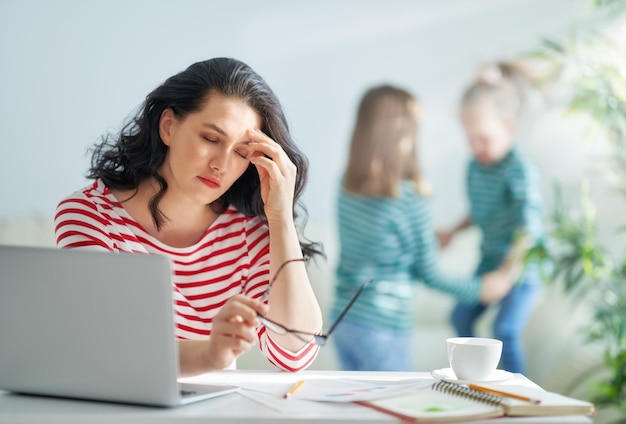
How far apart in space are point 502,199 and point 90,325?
2.71 meters

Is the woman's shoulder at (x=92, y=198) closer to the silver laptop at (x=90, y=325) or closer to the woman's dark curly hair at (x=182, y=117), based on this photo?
the woman's dark curly hair at (x=182, y=117)

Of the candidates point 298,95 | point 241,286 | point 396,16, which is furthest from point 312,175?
point 241,286

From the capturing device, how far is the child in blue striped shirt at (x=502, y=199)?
3.41m

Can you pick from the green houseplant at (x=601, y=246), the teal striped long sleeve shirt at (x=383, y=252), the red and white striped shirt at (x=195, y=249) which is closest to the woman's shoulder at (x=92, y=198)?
the red and white striped shirt at (x=195, y=249)

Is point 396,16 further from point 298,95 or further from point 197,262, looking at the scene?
Answer: point 197,262

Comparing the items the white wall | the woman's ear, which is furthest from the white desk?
the white wall

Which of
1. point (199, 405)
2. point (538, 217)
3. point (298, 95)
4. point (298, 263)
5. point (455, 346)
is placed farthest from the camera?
point (298, 95)

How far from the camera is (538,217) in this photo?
3.46 m

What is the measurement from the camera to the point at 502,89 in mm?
3615

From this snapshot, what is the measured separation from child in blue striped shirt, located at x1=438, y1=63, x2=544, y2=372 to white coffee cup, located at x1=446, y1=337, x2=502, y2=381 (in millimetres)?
2199

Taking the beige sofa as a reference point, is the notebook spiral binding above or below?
above

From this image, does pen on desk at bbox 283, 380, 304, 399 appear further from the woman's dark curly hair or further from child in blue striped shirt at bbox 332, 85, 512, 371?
child in blue striped shirt at bbox 332, 85, 512, 371

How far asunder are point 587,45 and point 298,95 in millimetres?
1287

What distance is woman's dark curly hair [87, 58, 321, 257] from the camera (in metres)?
1.59
